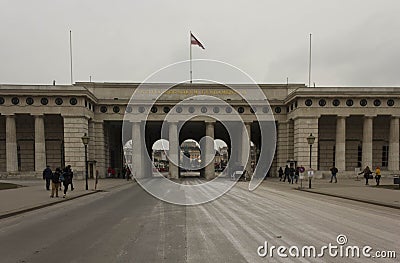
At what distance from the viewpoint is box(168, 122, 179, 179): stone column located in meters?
48.8

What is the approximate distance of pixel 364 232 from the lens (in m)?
9.59

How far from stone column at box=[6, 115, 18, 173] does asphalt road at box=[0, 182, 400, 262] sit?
3638 centimetres

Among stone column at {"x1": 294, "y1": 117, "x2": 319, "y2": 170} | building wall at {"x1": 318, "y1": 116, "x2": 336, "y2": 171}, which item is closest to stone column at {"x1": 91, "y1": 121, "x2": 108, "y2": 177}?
stone column at {"x1": 294, "y1": 117, "x2": 319, "y2": 170}

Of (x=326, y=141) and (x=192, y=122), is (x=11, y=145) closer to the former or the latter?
(x=192, y=122)

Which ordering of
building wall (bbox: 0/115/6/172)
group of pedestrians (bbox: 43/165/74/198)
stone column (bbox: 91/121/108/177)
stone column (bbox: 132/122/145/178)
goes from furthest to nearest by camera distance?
stone column (bbox: 91/121/108/177), stone column (bbox: 132/122/145/178), building wall (bbox: 0/115/6/172), group of pedestrians (bbox: 43/165/74/198)

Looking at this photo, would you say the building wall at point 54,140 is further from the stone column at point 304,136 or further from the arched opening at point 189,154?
the arched opening at point 189,154

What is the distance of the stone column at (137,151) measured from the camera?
162 ft

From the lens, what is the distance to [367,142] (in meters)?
48.0

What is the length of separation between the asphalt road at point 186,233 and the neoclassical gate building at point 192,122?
31683 mm

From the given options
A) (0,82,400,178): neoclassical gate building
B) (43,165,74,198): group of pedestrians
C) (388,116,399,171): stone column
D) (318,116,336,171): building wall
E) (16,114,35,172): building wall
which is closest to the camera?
(43,165,74,198): group of pedestrians

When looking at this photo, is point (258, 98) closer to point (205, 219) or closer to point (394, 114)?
point (394, 114)

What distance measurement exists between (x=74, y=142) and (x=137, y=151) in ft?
31.0

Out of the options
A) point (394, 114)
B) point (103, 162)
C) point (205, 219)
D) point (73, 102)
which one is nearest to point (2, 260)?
point (205, 219)

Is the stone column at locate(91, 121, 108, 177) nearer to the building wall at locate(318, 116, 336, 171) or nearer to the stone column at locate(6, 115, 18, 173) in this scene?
the stone column at locate(6, 115, 18, 173)
